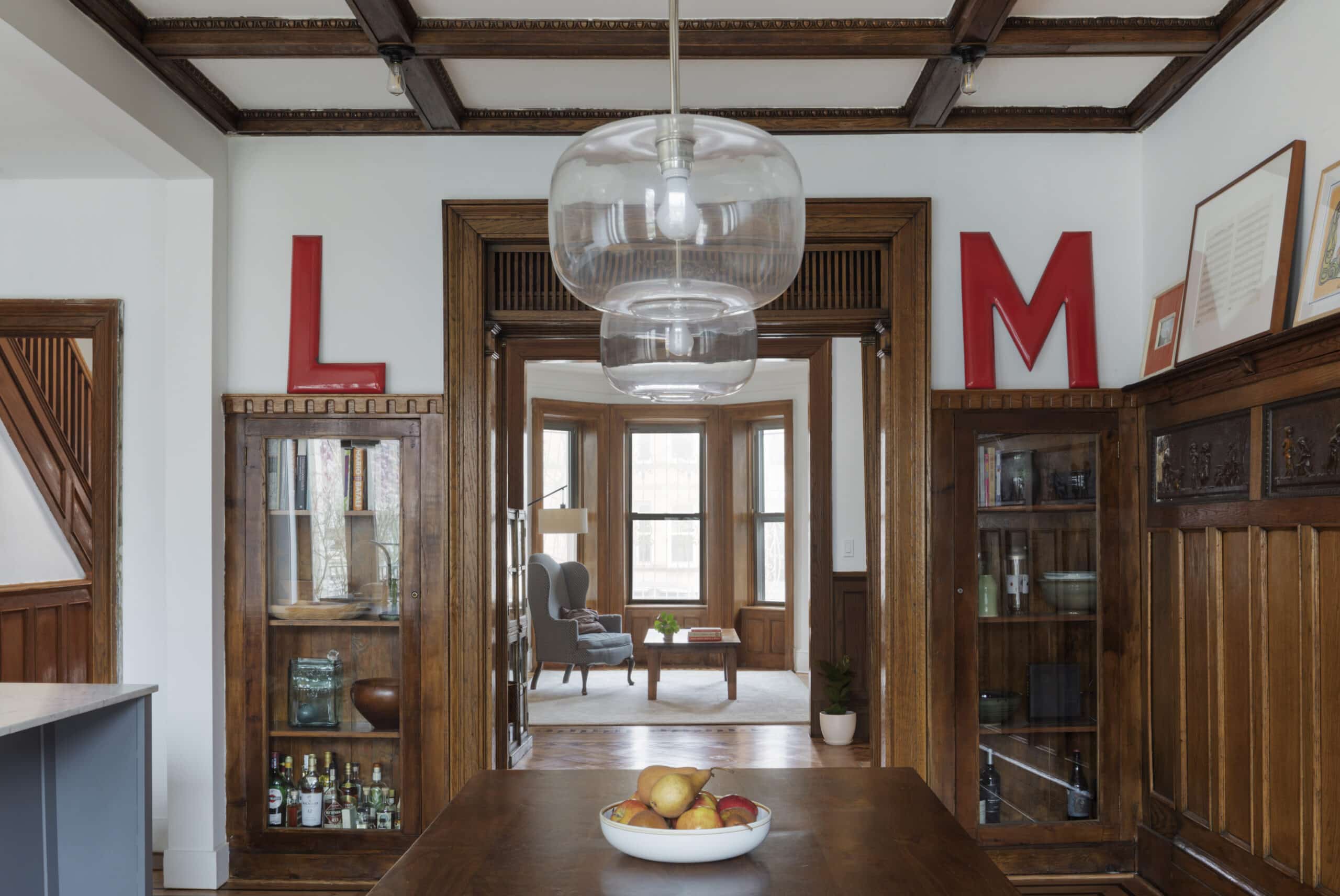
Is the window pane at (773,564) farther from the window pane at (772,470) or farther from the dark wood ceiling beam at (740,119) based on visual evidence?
the dark wood ceiling beam at (740,119)

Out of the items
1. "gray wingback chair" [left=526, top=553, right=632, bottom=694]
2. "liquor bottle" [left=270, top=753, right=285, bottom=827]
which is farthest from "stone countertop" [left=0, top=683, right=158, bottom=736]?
"gray wingback chair" [left=526, top=553, right=632, bottom=694]

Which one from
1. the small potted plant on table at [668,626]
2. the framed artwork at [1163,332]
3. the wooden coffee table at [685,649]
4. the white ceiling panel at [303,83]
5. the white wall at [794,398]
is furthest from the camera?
the white wall at [794,398]

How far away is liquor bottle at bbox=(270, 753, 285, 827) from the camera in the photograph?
4.36m

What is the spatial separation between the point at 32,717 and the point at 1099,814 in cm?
371

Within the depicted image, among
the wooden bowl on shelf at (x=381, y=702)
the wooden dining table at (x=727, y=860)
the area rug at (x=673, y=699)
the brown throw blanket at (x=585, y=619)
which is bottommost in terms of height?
the area rug at (x=673, y=699)

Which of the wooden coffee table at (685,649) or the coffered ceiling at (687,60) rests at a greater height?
the coffered ceiling at (687,60)

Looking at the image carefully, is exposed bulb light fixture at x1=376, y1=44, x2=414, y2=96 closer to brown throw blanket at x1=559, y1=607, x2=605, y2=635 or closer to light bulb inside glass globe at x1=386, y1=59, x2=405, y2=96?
light bulb inside glass globe at x1=386, y1=59, x2=405, y2=96

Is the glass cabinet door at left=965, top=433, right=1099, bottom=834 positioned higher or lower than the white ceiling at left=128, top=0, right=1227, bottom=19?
lower

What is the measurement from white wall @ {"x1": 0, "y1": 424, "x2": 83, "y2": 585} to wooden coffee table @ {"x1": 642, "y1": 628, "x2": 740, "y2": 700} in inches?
155

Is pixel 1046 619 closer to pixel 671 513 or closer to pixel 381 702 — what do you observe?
pixel 381 702

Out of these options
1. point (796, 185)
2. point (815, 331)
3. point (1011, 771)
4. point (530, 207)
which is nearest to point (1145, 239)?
point (815, 331)

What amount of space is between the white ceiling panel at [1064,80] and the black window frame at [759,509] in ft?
20.2

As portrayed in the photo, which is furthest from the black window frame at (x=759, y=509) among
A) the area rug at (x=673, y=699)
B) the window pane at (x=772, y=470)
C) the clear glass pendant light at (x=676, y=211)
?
the clear glass pendant light at (x=676, y=211)

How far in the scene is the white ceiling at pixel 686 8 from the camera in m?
3.39
